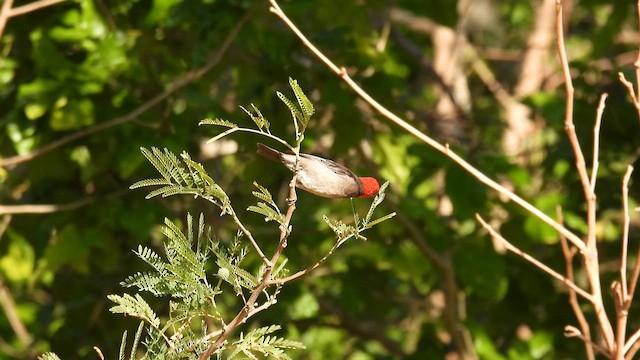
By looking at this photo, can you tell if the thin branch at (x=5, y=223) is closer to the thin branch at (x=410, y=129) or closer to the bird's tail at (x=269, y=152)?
the thin branch at (x=410, y=129)

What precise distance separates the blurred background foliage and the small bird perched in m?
2.01

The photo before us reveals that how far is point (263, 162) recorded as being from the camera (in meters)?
4.04

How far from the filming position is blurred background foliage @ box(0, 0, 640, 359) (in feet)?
12.8

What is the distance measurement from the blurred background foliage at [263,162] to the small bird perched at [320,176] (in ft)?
6.59

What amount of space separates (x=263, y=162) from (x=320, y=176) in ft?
7.65


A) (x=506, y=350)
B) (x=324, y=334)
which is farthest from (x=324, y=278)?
(x=324, y=334)

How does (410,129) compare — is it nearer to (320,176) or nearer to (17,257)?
(320,176)

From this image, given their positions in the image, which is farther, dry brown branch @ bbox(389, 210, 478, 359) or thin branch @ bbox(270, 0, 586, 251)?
dry brown branch @ bbox(389, 210, 478, 359)

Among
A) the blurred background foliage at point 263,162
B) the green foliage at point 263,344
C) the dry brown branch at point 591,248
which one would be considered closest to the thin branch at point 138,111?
the blurred background foliage at point 263,162

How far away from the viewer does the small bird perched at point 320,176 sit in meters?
1.70

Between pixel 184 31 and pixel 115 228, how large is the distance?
85 cm

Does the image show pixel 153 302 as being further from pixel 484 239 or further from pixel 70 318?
pixel 484 239

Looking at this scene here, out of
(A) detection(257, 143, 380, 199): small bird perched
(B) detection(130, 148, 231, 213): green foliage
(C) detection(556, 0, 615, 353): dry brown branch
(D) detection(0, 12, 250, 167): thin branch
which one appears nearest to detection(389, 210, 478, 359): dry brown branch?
(D) detection(0, 12, 250, 167): thin branch

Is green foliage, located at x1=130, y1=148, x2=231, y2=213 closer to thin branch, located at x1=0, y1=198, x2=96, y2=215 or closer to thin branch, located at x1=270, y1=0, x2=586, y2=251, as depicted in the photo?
thin branch, located at x1=270, y1=0, x2=586, y2=251
